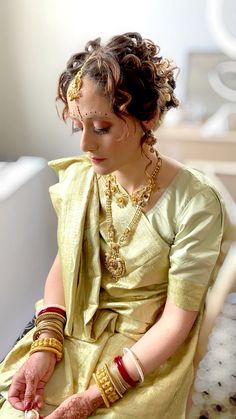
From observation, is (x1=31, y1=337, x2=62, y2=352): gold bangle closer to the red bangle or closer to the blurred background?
the red bangle

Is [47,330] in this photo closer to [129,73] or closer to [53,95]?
[129,73]

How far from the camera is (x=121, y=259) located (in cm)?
94

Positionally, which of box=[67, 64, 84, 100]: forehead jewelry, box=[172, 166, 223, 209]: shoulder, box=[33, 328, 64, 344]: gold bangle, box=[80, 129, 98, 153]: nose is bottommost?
box=[33, 328, 64, 344]: gold bangle

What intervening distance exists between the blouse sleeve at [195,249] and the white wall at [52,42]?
56 centimetres

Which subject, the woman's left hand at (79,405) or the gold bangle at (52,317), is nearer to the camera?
the woman's left hand at (79,405)

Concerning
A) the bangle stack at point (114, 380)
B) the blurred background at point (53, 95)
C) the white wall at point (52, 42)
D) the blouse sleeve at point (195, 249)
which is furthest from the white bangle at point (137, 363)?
the white wall at point (52, 42)

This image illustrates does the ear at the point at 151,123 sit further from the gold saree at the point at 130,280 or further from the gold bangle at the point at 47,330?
the gold bangle at the point at 47,330

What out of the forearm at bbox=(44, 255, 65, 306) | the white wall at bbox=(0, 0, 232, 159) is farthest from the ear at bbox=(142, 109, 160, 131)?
the white wall at bbox=(0, 0, 232, 159)

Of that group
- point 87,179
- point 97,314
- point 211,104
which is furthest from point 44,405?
point 211,104

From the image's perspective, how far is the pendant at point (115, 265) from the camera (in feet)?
3.10

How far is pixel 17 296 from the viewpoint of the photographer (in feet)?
4.69

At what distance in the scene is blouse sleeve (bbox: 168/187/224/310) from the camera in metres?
0.87

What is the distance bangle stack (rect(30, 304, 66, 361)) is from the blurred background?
0.35 m

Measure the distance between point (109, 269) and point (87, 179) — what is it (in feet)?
0.65
